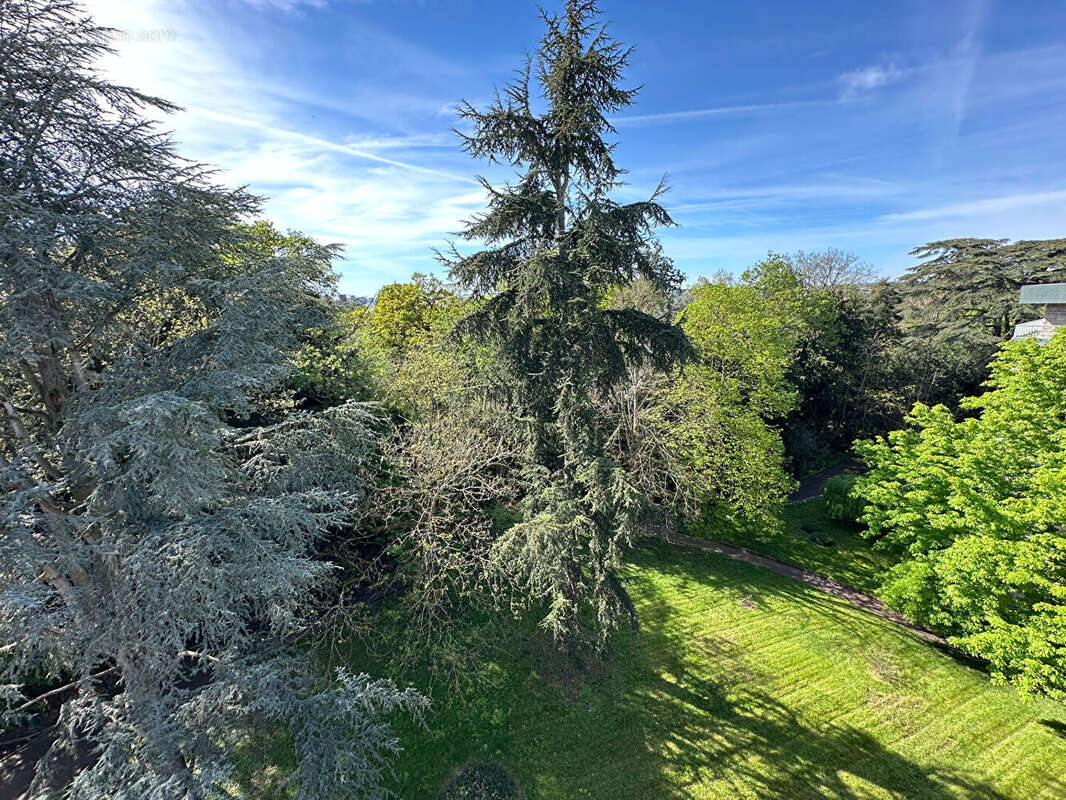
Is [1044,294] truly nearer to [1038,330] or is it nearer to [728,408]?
[1038,330]

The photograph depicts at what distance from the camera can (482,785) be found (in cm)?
812

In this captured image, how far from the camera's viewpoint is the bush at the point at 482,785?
797cm

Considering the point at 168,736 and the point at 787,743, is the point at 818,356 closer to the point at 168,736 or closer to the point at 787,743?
the point at 787,743

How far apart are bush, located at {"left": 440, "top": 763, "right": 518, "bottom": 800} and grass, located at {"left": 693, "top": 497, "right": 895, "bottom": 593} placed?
11.4 metres

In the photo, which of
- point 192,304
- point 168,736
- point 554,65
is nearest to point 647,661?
point 168,736

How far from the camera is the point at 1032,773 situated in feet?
28.5

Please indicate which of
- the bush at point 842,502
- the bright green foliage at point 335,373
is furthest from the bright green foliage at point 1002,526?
the bright green foliage at point 335,373

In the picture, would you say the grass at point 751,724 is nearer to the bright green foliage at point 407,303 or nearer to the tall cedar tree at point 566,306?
the tall cedar tree at point 566,306

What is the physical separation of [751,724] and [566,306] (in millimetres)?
10220

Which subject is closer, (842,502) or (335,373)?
(335,373)

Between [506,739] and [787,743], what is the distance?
606cm

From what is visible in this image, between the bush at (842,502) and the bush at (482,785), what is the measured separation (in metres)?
18.2

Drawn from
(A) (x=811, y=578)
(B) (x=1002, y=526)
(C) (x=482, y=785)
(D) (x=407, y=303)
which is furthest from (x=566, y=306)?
(D) (x=407, y=303)

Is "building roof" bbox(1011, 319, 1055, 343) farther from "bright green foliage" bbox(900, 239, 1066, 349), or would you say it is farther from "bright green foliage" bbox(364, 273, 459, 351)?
"bright green foliage" bbox(364, 273, 459, 351)
